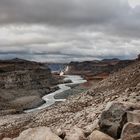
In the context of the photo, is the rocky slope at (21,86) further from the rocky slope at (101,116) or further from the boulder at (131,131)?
the boulder at (131,131)

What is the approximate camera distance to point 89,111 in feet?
126

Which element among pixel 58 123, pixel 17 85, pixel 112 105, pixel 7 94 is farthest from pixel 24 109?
pixel 112 105

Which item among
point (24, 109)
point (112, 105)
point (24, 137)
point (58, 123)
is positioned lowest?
point (24, 109)

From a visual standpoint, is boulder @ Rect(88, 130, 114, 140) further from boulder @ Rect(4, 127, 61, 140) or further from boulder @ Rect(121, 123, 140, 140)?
boulder @ Rect(121, 123, 140, 140)

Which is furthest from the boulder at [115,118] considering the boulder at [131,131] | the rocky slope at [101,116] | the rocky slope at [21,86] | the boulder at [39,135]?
the rocky slope at [21,86]

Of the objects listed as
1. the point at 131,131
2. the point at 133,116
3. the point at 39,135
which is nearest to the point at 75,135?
the point at 39,135

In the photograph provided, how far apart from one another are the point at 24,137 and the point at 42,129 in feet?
3.45

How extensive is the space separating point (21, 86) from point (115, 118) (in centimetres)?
14347

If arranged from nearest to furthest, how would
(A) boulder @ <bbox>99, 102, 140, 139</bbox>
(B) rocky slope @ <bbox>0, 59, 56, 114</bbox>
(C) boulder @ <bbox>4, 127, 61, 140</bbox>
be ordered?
(C) boulder @ <bbox>4, 127, 61, 140</bbox>
(A) boulder @ <bbox>99, 102, 140, 139</bbox>
(B) rocky slope @ <bbox>0, 59, 56, 114</bbox>

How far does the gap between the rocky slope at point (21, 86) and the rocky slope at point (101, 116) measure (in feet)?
219

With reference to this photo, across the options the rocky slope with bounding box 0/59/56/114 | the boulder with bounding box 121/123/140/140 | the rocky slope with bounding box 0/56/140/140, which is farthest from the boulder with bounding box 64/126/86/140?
the rocky slope with bounding box 0/59/56/114

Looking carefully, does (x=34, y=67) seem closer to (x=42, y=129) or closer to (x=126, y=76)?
(x=126, y=76)

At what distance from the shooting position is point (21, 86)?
540 feet

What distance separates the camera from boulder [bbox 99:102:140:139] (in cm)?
2217
